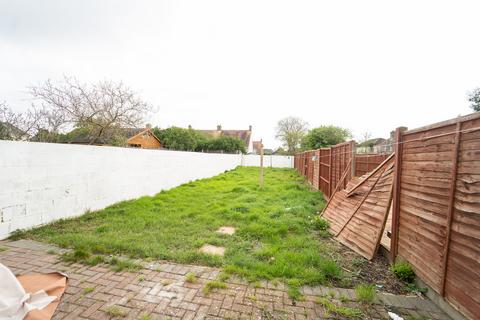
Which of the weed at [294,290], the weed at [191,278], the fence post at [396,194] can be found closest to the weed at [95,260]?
the weed at [191,278]

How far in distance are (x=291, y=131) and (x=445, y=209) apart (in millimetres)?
33467

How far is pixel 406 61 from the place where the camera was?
691cm

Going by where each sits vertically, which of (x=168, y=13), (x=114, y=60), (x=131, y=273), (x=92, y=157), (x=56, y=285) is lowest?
(x=131, y=273)

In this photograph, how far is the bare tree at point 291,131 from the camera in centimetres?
3353

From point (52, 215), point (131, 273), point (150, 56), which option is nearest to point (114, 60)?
point (150, 56)

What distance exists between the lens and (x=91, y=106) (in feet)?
24.6

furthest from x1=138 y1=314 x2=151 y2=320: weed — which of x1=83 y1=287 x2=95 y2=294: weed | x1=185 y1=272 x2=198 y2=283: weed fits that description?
x1=83 y1=287 x2=95 y2=294: weed

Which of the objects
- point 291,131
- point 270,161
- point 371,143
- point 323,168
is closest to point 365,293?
point 323,168

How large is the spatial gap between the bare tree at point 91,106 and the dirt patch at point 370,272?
8.15m

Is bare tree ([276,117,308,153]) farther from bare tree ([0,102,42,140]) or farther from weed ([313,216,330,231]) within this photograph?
bare tree ([0,102,42,140])

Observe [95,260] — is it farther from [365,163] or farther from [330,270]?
[365,163]

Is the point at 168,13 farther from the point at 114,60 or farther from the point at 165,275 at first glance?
the point at 165,275

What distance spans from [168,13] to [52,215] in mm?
5955

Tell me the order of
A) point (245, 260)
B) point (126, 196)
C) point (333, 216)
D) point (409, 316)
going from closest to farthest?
point (409, 316)
point (245, 260)
point (333, 216)
point (126, 196)
